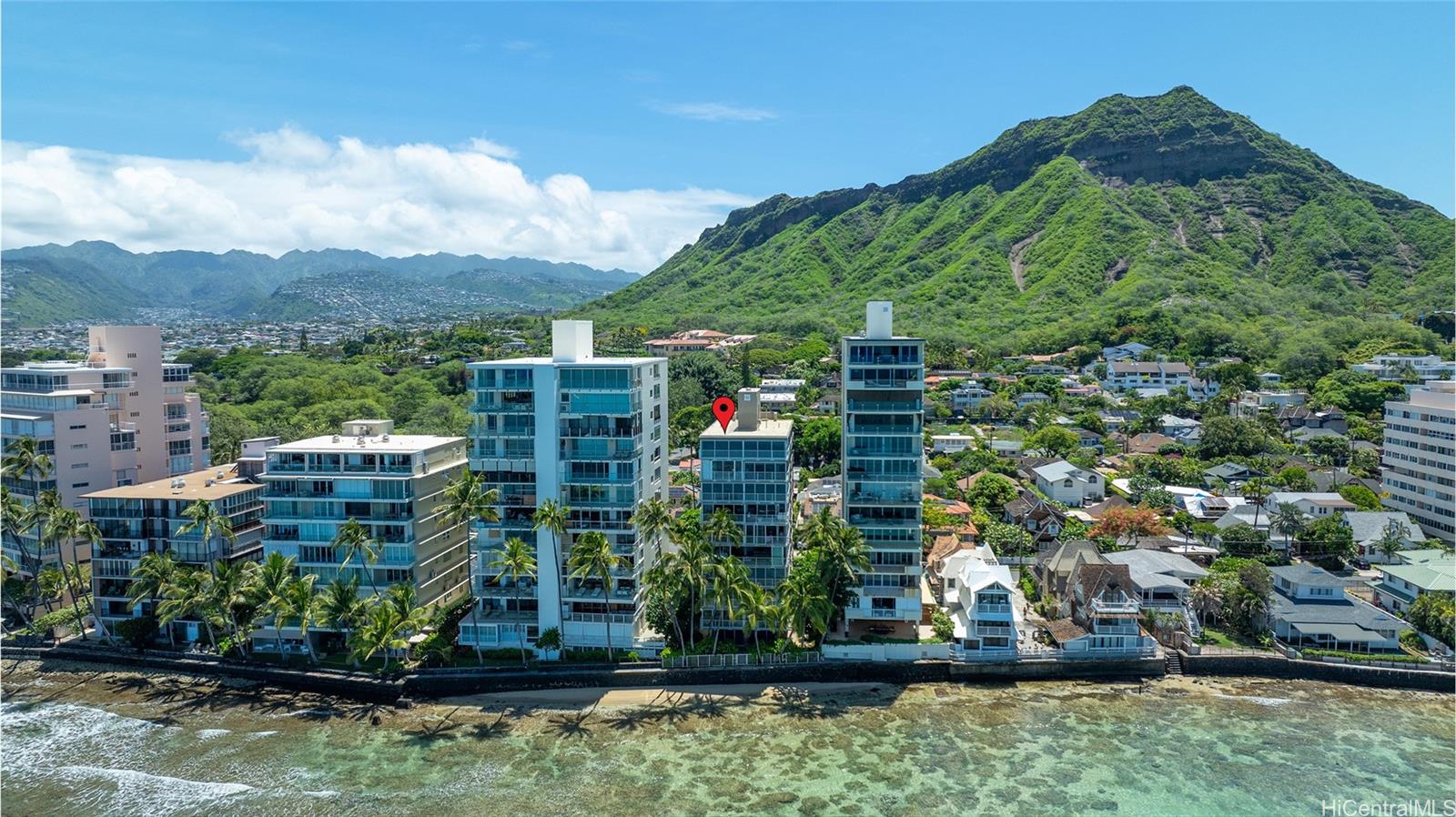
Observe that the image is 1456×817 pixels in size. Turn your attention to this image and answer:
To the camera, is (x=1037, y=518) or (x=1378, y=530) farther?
Result: (x=1037, y=518)

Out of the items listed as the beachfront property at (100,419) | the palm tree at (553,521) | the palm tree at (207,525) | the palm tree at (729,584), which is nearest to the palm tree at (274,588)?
the palm tree at (207,525)

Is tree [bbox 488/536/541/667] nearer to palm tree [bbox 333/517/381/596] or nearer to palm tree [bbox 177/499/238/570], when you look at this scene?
palm tree [bbox 333/517/381/596]

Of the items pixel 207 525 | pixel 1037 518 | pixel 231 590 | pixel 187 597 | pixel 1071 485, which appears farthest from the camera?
pixel 1071 485

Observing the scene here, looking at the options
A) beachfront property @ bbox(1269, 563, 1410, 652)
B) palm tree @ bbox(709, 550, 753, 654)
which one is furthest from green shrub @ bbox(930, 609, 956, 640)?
beachfront property @ bbox(1269, 563, 1410, 652)

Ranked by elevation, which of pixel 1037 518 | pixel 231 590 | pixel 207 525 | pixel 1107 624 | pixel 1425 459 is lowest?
pixel 1107 624

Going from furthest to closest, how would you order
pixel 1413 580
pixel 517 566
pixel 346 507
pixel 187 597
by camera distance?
pixel 1413 580
pixel 346 507
pixel 187 597
pixel 517 566

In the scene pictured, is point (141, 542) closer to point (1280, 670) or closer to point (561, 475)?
point (561, 475)

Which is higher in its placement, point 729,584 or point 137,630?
point 729,584

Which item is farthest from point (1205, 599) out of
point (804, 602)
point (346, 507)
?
point (346, 507)
